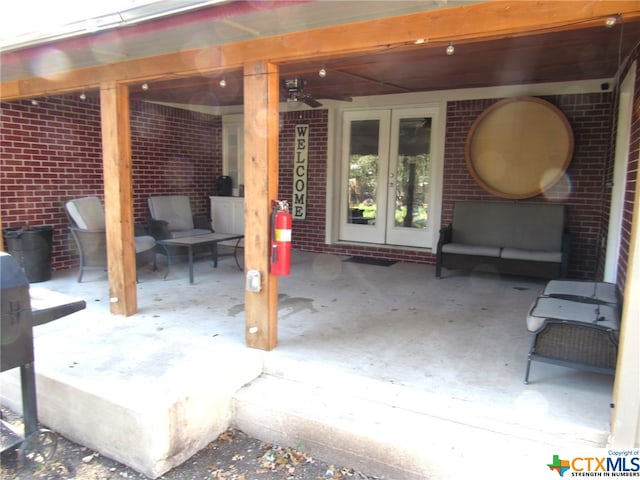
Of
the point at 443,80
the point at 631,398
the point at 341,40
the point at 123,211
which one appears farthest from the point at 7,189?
the point at 631,398

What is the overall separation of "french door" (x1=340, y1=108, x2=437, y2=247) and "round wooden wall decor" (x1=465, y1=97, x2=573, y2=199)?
74 centimetres

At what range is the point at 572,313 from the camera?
2768 mm

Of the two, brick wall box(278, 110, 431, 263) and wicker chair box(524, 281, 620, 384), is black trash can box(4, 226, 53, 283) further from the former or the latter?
wicker chair box(524, 281, 620, 384)

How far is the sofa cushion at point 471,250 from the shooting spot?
16.5ft

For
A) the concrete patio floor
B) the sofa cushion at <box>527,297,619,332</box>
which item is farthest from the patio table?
the sofa cushion at <box>527,297,619,332</box>

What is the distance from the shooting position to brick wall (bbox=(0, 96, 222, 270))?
511 cm

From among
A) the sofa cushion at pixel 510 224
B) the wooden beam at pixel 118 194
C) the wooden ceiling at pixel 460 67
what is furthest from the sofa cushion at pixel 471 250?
the wooden beam at pixel 118 194

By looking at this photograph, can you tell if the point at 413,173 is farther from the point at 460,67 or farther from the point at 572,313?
the point at 572,313

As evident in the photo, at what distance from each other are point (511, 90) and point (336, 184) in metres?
2.65

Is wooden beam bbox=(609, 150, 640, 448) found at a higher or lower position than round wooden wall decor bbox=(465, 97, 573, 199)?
lower

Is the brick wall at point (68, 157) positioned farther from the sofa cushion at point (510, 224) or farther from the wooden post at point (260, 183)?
the sofa cushion at point (510, 224)

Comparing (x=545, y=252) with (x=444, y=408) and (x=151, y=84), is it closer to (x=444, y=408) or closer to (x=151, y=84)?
(x=444, y=408)

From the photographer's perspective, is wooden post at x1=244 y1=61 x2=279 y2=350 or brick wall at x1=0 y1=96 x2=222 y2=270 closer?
wooden post at x1=244 y1=61 x2=279 y2=350

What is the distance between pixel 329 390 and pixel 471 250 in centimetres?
A: 303
